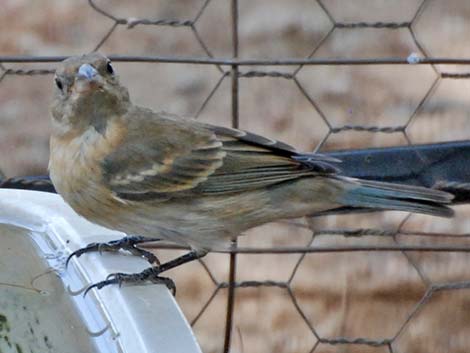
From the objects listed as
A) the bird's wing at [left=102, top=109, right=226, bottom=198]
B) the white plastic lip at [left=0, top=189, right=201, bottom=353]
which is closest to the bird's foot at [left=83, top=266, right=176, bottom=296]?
the white plastic lip at [left=0, top=189, right=201, bottom=353]

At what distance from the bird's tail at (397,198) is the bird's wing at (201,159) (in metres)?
0.09

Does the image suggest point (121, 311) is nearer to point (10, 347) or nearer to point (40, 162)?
point (10, 347)

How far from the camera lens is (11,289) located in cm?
203

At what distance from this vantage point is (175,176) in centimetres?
264

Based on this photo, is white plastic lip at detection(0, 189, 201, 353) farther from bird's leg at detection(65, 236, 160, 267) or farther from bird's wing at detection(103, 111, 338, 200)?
bird's wing at detection(103, 111, 338, 200)

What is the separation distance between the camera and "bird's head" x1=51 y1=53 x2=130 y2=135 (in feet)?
8.09

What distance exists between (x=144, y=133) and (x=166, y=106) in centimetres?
142

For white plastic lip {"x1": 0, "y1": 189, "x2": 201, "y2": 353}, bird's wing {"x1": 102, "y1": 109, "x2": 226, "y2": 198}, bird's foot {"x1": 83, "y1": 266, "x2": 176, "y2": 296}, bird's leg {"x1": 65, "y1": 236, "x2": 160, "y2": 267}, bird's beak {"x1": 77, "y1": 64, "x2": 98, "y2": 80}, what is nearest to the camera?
white plastic lip {"x1": 0, "y1": 189, "x2": 201, "y2": 353}

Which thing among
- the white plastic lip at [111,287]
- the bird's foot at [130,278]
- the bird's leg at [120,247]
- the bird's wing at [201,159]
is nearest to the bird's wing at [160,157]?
the bird's wing at [201,159]

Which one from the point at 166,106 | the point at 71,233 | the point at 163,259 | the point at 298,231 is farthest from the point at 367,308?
the point at 71,233

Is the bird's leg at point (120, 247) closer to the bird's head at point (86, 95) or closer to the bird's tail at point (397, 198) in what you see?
Result: the bird's head at point (86, 95)

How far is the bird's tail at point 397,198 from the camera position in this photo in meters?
2.61

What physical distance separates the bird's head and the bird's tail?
55 centimetres

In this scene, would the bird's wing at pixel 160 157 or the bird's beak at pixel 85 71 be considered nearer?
the bird's beak at pixel 85 71
